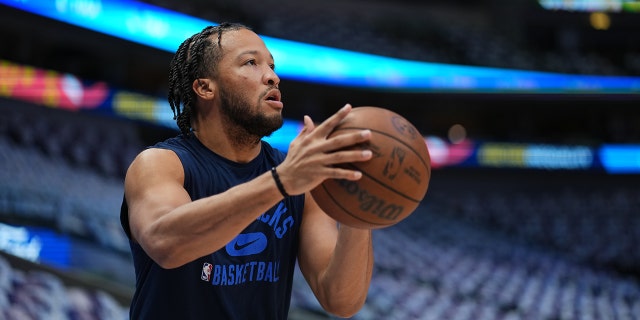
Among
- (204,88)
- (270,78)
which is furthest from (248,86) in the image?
(204,88)

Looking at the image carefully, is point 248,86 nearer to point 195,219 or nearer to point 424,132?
point 195,219

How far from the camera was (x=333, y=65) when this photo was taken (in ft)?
64.9

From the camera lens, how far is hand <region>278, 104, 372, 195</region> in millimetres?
1727

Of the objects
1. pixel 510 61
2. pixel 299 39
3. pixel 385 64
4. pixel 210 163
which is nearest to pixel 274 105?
pixel 210 163

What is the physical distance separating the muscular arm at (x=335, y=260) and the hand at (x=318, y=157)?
1.56 ft

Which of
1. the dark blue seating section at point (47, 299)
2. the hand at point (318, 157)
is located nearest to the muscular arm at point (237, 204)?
the hand at point (318, 157)

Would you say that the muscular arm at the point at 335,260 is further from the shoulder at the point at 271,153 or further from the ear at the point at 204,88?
the ear at the point at 204,88

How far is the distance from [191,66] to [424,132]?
22.5 m

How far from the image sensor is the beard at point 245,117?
2.17m

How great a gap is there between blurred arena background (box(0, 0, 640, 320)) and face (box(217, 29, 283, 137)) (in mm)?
3332

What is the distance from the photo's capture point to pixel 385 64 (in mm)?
20750

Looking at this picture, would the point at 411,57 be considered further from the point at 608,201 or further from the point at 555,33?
the point at 555,33

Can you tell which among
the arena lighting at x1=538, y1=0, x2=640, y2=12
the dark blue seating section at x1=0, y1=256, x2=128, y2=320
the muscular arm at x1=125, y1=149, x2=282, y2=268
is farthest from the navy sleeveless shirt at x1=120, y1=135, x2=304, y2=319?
the arena lighting at x1=538, y1=0, x2=640, y2=12

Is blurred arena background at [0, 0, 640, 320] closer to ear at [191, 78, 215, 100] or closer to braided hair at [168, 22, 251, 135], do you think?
braided hair at [168, 22, 251, 135]
